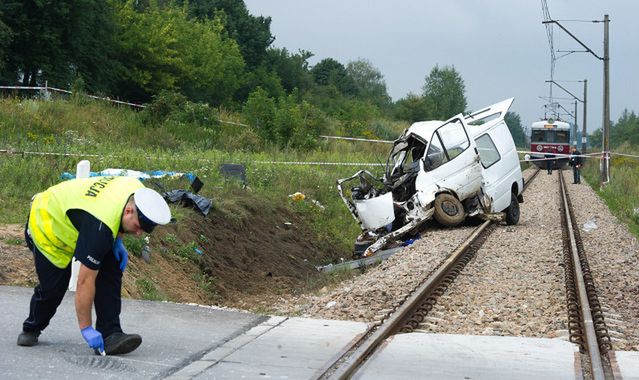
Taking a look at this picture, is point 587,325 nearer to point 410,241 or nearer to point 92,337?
point 92,337

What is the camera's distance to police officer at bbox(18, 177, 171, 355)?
6691mm

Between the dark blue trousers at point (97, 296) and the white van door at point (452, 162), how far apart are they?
13754mm

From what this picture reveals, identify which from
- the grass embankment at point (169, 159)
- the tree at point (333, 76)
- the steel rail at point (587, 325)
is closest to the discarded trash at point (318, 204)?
the grass embankment at point (169, 159)

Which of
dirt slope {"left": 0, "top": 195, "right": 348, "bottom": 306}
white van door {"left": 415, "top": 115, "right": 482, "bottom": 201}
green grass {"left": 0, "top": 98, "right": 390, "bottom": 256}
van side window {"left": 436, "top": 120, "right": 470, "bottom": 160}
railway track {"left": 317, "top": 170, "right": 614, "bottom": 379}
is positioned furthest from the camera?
van side window {"left": 436, "top": 120, "right": 470, "bottom": 160}

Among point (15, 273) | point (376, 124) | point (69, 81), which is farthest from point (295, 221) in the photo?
point (376, 124)

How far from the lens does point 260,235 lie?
1814 centimetres

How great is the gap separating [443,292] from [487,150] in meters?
10.0

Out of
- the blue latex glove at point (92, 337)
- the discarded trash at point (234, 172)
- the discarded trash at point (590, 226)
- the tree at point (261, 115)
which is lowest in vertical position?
the discarded trash at point (590, 226)

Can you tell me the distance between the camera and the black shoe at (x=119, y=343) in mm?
7035

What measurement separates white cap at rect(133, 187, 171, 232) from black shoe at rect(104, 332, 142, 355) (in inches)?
33.8

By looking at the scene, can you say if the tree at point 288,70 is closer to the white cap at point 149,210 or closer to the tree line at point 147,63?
the tree line at point 147,63

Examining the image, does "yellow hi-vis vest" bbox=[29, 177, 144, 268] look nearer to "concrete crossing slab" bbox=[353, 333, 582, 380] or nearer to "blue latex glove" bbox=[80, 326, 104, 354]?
"blue latex glove" bbox=[80, 326, 104, 354]

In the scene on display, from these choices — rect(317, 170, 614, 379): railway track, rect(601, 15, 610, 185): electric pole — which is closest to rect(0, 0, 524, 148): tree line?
rect(601, 15, 610, 185): electric pole

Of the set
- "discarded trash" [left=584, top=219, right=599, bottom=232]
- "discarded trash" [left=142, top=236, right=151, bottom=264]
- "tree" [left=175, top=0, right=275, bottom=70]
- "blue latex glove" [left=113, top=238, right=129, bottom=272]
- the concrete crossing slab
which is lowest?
"discarded trash" [left=584, top=219, right=599, bottom=232]
